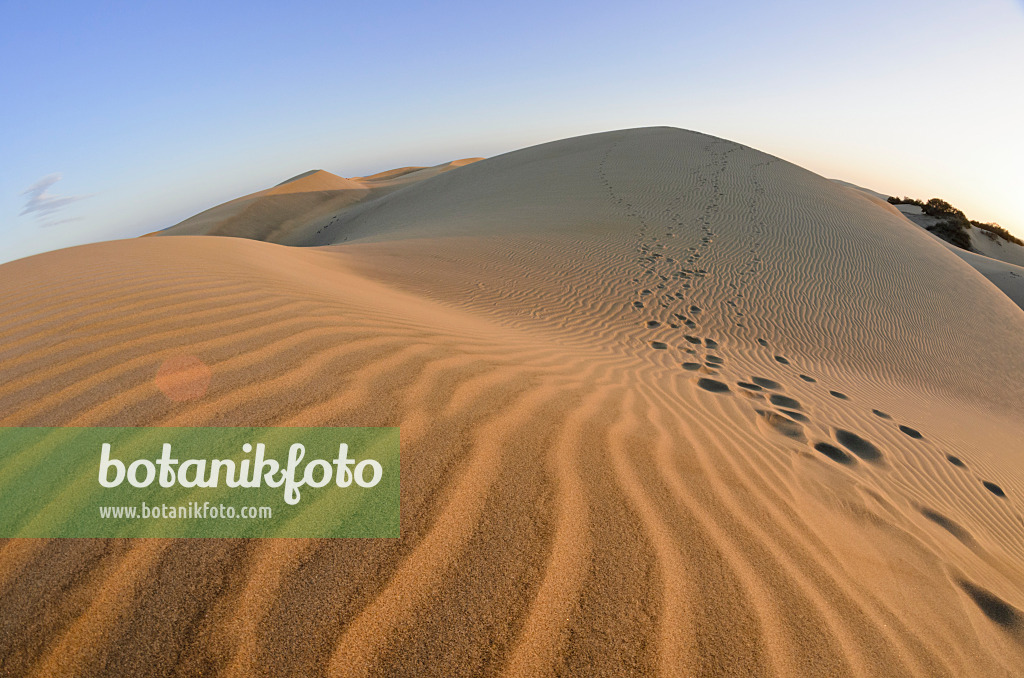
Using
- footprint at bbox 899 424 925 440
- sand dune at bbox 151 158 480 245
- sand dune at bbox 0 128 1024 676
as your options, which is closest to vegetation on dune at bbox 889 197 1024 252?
sand dune at bbox 0 128 1024 676

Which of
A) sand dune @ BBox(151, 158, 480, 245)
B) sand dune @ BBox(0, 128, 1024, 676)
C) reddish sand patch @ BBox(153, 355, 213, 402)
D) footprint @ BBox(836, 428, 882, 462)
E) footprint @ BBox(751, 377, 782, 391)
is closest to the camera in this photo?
sand dune @ BBox(0, 128, 1024, 676)

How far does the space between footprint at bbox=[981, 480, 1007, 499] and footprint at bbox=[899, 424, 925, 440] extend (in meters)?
0.59

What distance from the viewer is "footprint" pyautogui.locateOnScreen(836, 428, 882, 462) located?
3684 mm

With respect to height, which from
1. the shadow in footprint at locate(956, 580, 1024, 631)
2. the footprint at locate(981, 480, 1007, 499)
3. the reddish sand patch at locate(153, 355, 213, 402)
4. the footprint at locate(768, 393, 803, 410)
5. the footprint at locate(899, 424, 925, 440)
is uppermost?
the reddish sand patch at locate(153, 355, 213, 402)

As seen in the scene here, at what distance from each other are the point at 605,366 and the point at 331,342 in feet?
8.65

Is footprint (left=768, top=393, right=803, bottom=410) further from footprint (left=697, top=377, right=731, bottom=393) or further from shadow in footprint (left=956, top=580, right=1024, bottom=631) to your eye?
shadow in footprint (left=956, top=580, right=1024, bottom=631)

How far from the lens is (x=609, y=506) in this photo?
78.3 inches

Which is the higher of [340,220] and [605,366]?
[340,220]

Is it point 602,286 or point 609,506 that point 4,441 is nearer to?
point 609,506

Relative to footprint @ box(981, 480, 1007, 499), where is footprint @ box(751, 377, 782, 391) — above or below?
above

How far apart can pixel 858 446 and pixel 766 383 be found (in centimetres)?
141

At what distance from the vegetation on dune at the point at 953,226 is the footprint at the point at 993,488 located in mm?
28267

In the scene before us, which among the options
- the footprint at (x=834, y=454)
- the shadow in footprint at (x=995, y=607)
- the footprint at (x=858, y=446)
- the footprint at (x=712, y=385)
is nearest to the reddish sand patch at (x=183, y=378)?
the shadow in footprint at (x=995, y=607)

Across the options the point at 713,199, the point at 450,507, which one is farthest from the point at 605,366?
the point at 713,199
